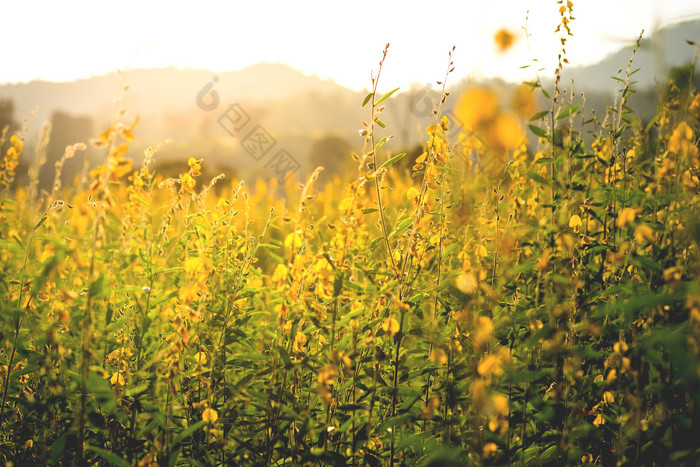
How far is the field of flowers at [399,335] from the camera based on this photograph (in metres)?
1.36

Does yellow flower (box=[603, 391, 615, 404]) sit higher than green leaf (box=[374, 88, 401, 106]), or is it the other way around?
green leaf (box=[374, 88, 401, 106])

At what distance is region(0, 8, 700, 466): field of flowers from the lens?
1.36m

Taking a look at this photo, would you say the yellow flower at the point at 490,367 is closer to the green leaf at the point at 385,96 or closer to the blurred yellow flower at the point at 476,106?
the blurred yellow flower at the point at 476,106

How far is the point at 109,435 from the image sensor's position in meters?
1.86

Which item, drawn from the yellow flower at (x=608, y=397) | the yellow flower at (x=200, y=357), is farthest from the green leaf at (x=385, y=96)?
the yellow flower at (x=608, y=397)

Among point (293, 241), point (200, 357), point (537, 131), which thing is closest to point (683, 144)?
point (537, 131)

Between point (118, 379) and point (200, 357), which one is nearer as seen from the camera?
point (118, 379)

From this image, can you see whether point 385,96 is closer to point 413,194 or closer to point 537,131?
point 413,194

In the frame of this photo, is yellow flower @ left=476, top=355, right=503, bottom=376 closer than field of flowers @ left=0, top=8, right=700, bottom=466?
Yes

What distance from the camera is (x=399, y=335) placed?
4.99 feet

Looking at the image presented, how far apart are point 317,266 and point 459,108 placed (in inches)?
24.1

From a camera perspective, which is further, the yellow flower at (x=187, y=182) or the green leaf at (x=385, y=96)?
the yellow flower at (x=187, y=182)

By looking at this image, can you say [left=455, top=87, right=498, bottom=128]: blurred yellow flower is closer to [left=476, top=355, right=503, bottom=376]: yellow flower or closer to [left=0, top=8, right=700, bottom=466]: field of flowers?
[left=0, top=8, right=700, bottom=466]: field of flowers

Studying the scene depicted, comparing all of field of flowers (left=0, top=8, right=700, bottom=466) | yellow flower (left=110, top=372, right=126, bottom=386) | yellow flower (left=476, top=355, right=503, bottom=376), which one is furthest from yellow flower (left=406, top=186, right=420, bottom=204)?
yellow flower (left=110, top=372, right=126, bottom=386)
